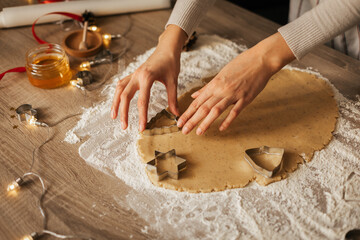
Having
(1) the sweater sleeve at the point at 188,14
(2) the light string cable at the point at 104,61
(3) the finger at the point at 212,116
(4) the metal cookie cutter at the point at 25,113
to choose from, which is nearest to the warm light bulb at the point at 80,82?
(2) the light string cable at the point at 104,61

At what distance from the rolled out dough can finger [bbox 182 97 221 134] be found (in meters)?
0.08

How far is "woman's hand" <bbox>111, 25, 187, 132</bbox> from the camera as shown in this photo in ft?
3.52

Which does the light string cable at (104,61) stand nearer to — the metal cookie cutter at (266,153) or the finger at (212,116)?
the finger at (212,116)

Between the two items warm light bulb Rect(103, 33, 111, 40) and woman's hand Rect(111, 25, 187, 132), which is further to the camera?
warm light bulb Rect(103, 33, 111, 40)

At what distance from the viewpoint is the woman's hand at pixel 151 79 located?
1073 mm

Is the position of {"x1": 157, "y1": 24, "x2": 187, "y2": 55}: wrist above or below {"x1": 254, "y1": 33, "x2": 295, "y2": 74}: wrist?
below

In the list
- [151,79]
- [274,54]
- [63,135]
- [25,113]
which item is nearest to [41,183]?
[63,135]

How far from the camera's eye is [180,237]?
34.9 inches

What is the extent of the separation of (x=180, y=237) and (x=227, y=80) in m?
0.51

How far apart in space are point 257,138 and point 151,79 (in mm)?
411

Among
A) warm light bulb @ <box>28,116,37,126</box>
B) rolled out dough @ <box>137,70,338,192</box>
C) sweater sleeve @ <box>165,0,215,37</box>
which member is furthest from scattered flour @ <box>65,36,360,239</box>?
sweater sleeve @ <box>165,0,215,37</box>

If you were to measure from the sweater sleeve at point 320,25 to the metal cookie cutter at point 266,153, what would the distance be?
0.34 m

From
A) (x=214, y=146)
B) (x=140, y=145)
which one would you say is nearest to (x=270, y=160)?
(x=214, y=146)

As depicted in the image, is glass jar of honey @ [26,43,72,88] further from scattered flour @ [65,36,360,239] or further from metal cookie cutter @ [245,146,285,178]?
metal cookie cutter @ [245,146,285,178]
